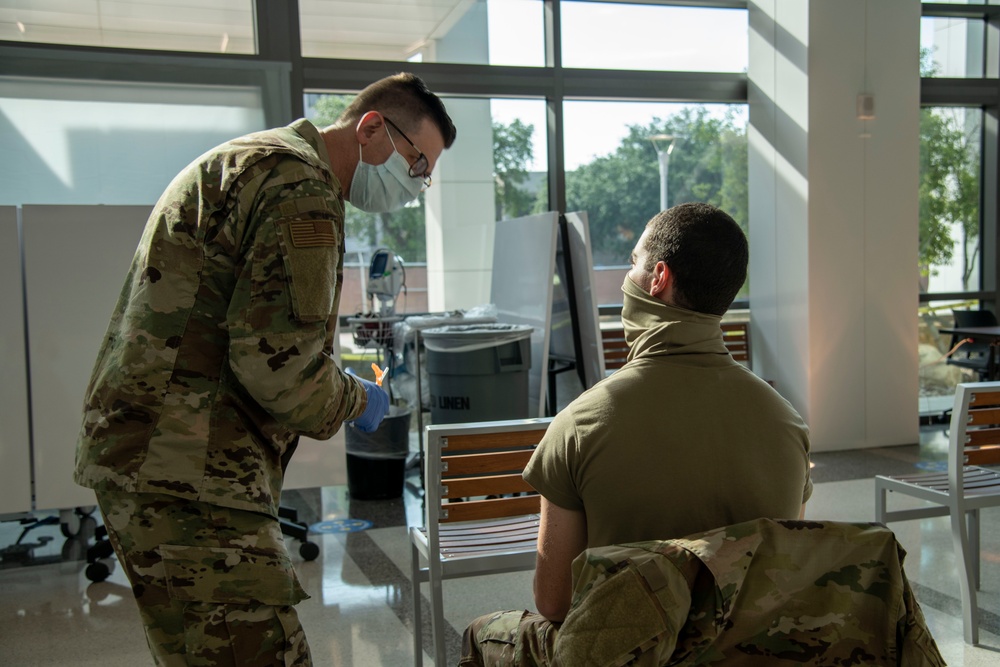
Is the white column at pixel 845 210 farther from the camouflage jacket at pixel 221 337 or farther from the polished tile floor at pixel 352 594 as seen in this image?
the camouflage jacket at pixel 221 337

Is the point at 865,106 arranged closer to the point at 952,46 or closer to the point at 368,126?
the point at 952,46

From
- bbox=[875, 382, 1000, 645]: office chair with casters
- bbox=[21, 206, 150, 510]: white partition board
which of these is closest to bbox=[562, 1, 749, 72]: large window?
bbox=[21, 206, 150, 510]: white partition board

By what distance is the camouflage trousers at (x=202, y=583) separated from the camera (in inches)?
56.7

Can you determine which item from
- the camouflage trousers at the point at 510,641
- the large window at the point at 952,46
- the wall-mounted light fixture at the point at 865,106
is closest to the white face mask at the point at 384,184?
the camouflage trousers at the point at 510,641

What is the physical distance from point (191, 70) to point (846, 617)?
4.55 metres

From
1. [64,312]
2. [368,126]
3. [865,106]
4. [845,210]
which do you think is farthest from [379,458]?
[865,106]

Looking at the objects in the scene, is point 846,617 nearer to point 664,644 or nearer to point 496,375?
point 664,644

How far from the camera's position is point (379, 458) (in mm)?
4965

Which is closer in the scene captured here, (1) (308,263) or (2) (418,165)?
(1) (308,263)

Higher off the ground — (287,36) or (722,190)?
(287,36)

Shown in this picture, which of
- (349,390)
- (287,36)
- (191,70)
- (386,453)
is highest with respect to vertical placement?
(287,36)

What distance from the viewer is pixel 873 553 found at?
1.18 metres

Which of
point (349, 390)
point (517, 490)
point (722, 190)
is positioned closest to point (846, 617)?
point (349, 390)

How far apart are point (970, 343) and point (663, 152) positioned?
289cm
